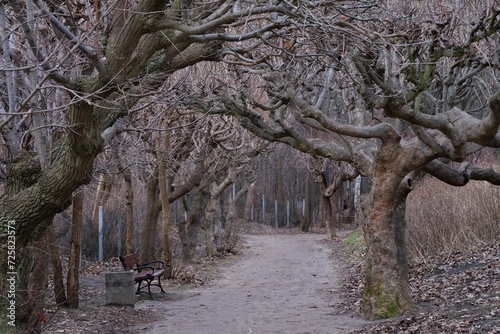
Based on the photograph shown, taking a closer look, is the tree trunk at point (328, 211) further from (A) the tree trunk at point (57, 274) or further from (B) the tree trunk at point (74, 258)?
(A) the tree trunk at point (57, 274)

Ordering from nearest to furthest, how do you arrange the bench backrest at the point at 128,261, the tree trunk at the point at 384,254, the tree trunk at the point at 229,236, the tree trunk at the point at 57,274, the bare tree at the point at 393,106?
the bare tree at the point at 393,106, the tree trunk at the point at 384,254, the tree trunk at the point at 57,274, the bench backrest at the point at 128,261, the tree trunk at the point at 229,236

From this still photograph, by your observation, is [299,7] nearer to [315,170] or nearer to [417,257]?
[417,257]

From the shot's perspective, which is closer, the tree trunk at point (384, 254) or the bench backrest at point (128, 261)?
the tree trunk at point (384, 254)

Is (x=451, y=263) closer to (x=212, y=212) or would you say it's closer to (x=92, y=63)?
(x=92, y=63)

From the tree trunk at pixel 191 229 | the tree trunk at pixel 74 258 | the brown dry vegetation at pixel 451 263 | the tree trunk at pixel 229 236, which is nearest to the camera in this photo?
the brown dry vegetation at pixel 451 263

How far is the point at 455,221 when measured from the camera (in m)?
16.6

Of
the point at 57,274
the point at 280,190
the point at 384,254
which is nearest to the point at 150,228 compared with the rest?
the point at 57,274

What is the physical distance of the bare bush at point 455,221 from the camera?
52.3 feet

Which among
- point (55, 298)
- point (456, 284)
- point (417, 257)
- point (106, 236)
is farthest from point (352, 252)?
point (55, 298)

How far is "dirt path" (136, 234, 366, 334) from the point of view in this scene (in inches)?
446

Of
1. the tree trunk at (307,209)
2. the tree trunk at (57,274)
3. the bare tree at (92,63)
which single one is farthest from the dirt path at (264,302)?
the tree trunk at (307,209)

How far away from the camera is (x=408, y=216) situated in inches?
745

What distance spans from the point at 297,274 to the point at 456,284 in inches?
320

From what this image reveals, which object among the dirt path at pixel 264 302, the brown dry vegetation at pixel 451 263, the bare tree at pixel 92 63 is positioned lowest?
the dirt path at pixel 264 302
